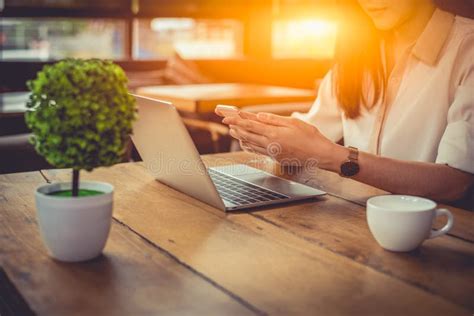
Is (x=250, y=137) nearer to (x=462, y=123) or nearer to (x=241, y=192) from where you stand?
(x=241, y=192)

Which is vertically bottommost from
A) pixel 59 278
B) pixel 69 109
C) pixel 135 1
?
pixel 59 278

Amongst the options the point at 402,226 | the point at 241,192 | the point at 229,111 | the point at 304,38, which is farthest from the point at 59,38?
the point at 402,226

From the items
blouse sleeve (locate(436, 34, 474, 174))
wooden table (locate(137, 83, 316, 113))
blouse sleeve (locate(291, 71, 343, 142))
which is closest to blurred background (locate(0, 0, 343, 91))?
wooden table (locate(137, 83, 316, 113))

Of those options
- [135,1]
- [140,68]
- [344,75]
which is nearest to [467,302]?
[344,75]

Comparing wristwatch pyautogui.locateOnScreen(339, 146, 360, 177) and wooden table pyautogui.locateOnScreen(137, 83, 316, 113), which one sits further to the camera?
wooden table pyautogui.locateOnScreen(137, 83, 316, 113)

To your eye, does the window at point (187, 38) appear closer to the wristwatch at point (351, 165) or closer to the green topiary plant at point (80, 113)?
the wristwatch at point (351, 165)

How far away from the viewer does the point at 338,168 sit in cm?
133

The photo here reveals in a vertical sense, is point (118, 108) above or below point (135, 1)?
below

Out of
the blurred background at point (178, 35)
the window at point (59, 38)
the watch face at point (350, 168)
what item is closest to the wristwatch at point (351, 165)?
the watch face at point (350, 168)

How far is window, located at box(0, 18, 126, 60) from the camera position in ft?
15.0

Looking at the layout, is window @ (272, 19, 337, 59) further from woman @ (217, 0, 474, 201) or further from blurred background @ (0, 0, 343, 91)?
woman @ (217, 0, 474, 201)

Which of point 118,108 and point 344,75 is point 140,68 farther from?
point 118,108

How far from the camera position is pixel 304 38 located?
6.17 meters

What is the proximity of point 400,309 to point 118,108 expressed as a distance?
1.49 feet
